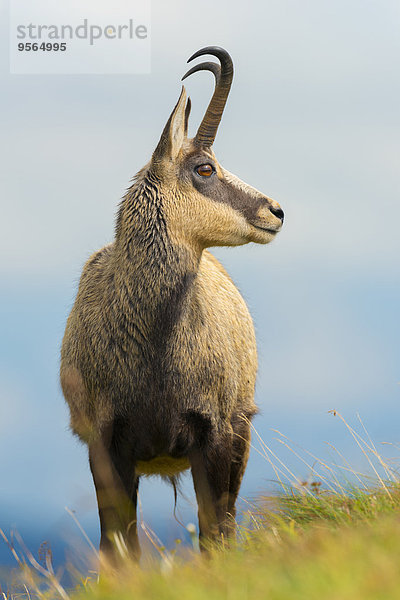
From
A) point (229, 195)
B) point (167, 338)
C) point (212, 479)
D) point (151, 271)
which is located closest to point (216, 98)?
point (229, 195)

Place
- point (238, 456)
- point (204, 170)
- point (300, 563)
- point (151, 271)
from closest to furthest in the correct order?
1. point (300, 563)
2. point (151, 271)
3. point (204, 170)
4. point (238, 456)

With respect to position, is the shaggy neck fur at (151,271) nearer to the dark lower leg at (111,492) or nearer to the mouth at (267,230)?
the mouth at (267,230)

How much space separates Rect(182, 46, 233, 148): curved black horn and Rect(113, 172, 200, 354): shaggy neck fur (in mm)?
658

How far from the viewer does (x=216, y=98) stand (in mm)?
7078

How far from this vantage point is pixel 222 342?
23.4ft

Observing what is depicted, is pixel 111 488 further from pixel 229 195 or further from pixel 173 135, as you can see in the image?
pixel 173 135

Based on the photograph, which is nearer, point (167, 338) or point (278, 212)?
point (167, 338)

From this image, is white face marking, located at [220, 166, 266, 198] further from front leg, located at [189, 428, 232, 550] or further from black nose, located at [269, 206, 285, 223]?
front leg, located at [189, 428, 232, 550]

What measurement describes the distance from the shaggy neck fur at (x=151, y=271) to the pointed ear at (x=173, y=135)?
0.24m

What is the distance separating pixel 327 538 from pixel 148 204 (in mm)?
3903

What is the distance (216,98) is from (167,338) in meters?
2.31

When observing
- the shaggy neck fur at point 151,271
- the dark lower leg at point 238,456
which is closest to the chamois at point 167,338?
the shaggy neck fur at point 151,271

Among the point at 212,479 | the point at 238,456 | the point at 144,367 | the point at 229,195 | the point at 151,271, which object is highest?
the point at 229,195

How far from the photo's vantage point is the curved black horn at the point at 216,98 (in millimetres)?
7008
